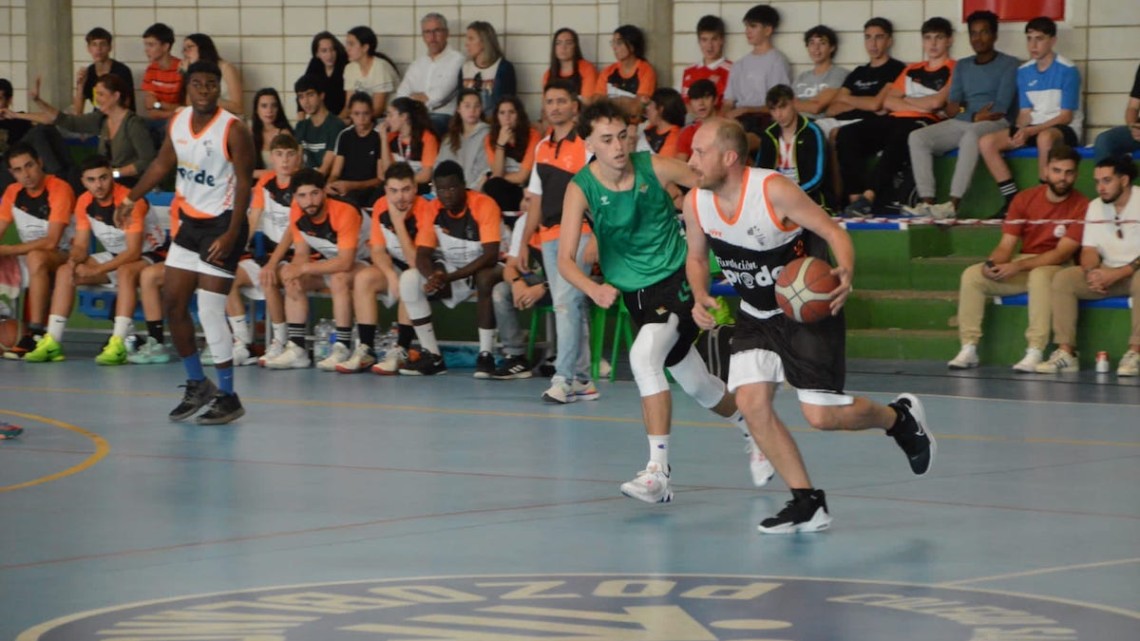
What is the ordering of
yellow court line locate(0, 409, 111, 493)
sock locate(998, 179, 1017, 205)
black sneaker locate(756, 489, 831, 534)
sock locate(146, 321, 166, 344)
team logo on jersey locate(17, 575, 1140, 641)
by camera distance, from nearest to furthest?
team logo on jersey locate(17, 575, 1140, 641), black sneaker locate(756, 489, 831, 534), yellow court line locate(0, 409, 111, 493), sock locate(146, 321, 166, 344), sock locate(998, 179, 1017, 205)

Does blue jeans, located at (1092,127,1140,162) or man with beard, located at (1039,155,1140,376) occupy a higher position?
blue jeans, located at (1092,127,1140,162)

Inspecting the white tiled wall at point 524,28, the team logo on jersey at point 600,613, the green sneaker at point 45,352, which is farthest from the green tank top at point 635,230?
the white tiled wall at point 524,28

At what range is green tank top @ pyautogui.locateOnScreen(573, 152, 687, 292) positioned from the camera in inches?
307

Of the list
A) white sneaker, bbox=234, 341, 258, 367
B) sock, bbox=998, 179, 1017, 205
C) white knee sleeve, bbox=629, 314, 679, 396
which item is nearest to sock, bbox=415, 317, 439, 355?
white sneaker, bbox=234, 341, 258, 367

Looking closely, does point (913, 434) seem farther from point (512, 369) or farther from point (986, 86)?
point (986, 86)

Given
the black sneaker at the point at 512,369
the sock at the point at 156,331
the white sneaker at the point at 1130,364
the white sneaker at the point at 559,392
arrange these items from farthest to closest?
the sock at the point at 156,331 → the black sneaker at the point at 512,369 → the white sneaker at the point at 1130,364 → the white sneaker at the point at 559,392

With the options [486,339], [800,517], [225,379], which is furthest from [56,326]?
[800,517]

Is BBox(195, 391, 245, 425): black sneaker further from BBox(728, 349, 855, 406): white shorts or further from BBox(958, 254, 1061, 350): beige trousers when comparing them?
BBox(958, 254, 1061, 350): beige trousers

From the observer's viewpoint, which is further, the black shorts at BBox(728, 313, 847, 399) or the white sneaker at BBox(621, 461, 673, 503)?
the white sneaker at BBox(621, 461, 673, 503)

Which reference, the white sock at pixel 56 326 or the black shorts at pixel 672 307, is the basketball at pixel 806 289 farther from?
the white sock at pixel 56 326

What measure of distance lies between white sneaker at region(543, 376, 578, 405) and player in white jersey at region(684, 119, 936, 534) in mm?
3938

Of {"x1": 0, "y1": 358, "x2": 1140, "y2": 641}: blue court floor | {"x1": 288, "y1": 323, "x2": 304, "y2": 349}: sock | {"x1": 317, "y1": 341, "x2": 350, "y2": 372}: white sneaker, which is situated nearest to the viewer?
{"x1": 0, "y1": 358, "x2": 1140, "y2": 641}: blue court floor

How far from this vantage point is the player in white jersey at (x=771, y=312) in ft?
21.8

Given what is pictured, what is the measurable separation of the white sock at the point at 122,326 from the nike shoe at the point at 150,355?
182mm
